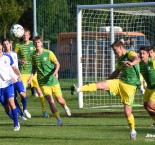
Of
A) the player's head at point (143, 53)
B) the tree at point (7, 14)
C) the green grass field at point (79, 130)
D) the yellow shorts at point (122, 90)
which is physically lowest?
the green grass field at point (79, 130)

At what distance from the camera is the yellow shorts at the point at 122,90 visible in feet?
48.2

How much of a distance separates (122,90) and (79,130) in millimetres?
2072

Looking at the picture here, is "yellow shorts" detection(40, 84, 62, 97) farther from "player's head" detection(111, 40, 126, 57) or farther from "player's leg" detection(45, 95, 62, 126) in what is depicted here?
"player's head" detection(111, 40, 126, 57)

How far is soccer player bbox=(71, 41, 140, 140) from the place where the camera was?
47.5 ft

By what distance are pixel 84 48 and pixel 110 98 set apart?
7.48 feet

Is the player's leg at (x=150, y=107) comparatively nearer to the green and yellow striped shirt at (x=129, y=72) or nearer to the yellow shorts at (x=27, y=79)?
the green and yellow striped shirt at (x=129, y=72)

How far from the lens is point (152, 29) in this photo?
28.5 m

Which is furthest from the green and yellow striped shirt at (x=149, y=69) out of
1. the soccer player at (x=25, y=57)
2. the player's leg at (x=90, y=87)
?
the soccer player at (x=25, y=57)

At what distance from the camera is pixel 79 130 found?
1648cm

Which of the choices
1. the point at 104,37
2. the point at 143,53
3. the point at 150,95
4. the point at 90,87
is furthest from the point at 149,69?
the point at 104,37

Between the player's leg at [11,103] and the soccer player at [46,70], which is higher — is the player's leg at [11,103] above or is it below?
below

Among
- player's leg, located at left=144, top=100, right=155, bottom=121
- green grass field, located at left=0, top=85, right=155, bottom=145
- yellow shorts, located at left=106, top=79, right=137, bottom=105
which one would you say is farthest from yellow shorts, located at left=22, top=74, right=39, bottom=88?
yellow shorts, located at left=106, top=79, right=137, bottom=105

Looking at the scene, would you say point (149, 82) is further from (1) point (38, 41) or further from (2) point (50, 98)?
(1) point (38, 41)

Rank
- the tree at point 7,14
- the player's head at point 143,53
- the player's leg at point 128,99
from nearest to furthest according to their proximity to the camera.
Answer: the player's leg at point 128,99 → the player's head at point 143,53 → the tree at point 7,14
